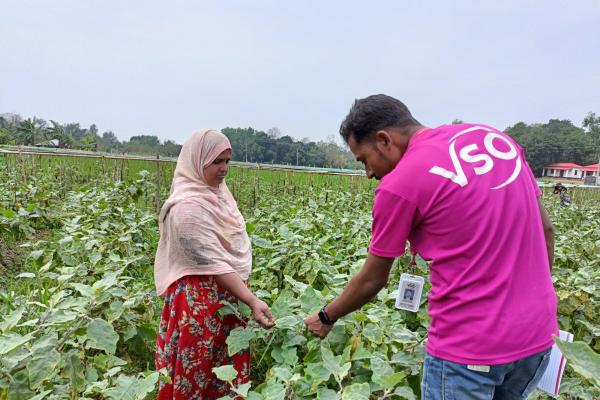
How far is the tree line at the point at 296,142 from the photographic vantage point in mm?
26875

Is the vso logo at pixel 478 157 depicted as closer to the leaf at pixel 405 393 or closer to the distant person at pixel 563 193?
the leaf at pixel 405 393

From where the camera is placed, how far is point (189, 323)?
1727 mm

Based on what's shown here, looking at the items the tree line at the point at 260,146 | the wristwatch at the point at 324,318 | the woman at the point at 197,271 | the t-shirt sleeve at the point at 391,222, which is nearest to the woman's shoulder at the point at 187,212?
the woman at the point at 197,271

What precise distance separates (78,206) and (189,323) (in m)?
3.30

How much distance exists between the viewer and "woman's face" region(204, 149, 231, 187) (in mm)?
1779

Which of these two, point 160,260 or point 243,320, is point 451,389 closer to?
point 243,320

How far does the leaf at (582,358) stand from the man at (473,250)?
0.72 ft

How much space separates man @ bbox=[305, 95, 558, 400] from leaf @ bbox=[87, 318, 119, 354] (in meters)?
0.87

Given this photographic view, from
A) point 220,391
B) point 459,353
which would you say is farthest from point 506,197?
point 220,391

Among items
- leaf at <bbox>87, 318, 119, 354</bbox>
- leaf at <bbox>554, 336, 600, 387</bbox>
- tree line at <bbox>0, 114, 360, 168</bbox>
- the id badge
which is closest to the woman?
leaf at <bbox>87, 318, 119, 354</bbox>

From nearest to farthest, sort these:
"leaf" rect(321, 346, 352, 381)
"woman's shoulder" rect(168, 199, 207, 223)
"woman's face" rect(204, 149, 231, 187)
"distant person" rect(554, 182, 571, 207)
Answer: "leaf" rect(321, 346, 352, 381) < "woman's shoulder" rect(168, 199, 207, 223) < "woman's face" rect(204, 149, 231, 187) < "distant person" rect(554, 182, 571, 207)

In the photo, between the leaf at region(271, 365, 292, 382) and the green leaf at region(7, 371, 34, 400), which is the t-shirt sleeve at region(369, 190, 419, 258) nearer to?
the leaf at region(271, 365, 292, 382)

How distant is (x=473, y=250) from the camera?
3.27 feet

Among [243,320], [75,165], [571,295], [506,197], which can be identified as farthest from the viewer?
[75,165]
